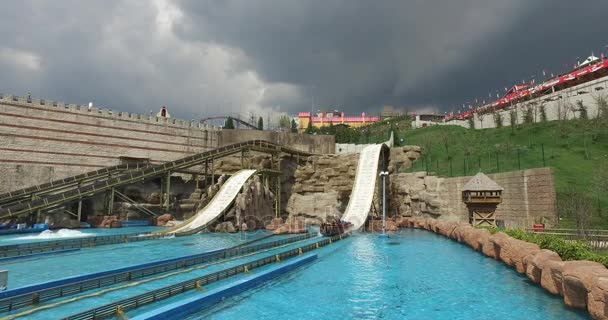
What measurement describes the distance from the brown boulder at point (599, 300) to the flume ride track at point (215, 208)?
78.6ft

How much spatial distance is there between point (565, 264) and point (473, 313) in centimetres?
305

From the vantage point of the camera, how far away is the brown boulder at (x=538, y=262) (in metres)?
11.7

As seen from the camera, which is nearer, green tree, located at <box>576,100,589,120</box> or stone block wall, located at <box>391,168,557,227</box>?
stone block wall, located at <box>391,168,557,227</box>

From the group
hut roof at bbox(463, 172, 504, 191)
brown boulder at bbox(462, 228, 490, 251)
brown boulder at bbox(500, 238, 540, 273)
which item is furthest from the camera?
hut roof at bbox(463, 172, 504, 191)

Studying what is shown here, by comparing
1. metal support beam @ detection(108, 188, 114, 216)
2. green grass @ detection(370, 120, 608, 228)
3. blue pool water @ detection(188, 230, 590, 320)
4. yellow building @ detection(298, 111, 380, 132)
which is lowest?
blue pool water @ detection(188, 230, 590, 320)

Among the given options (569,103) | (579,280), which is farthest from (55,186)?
(569,103)

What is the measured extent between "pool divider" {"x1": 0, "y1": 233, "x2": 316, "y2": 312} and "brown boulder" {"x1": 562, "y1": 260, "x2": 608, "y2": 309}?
13526 mm

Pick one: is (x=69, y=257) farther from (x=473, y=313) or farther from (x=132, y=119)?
(x=132, y=119)

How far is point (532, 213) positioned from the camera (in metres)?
27.5

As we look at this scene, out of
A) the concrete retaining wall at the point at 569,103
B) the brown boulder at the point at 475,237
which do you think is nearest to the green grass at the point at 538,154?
the brown boulder at the point at 475,237

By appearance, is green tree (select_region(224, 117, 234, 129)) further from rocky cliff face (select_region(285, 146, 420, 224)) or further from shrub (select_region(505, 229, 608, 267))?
shrub (select_region(505, 229, 608, 267))

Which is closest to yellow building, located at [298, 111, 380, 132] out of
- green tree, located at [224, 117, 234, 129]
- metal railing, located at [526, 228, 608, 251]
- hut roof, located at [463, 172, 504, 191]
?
green tree, located at [224, 117, 234, 129]

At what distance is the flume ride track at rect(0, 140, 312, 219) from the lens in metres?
30.2

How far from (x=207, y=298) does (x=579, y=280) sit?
967 centimetres
